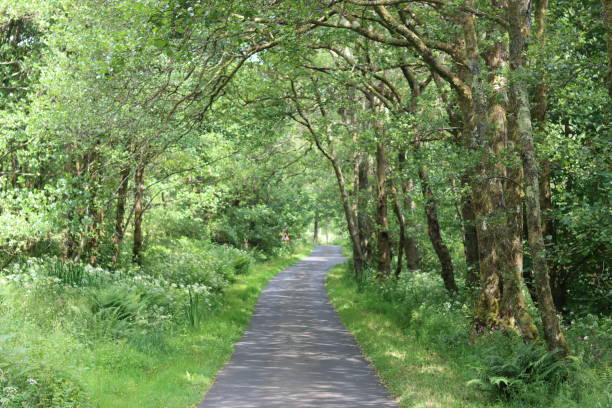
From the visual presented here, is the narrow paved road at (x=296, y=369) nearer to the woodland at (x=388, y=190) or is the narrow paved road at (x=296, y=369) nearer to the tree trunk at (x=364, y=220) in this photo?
the woodland at (x=388, y=190)

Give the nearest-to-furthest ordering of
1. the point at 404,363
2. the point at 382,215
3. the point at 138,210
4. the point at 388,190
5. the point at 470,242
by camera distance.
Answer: the point at 404,363, the point at 470,242, the point at 382,215, the point at 388,190, the point at 138,210

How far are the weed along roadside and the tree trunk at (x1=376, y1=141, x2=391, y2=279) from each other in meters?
7.59

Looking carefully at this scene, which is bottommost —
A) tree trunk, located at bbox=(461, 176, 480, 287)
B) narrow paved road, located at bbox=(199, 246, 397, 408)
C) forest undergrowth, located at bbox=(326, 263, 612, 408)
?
narrow paved road, located at bbox=(199, 246, 397, 408)

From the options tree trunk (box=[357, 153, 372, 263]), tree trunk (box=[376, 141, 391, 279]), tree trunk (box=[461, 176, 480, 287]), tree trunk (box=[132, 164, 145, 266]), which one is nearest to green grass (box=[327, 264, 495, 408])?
tree trunk (box=[461, 176, 480, 287])

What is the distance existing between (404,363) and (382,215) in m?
11.2

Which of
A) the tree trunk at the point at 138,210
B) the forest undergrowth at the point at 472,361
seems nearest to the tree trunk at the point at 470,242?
the forest undergrowth at the point at 472,361

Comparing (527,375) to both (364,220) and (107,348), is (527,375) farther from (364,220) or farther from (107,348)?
(364,220)

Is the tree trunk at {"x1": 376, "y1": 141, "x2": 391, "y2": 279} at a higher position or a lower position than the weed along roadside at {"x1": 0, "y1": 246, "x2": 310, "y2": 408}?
higher

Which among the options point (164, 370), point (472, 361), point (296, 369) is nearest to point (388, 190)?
point (296, 369)

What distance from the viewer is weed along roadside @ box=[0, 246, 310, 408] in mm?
7504

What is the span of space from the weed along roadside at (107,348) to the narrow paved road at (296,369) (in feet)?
1.55

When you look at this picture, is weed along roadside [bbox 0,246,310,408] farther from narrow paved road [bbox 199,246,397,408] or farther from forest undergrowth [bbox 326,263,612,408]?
forest undergrowth [bbox 326,263,612,408]

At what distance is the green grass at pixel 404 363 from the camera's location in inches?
336

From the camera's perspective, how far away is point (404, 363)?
11039 mm
